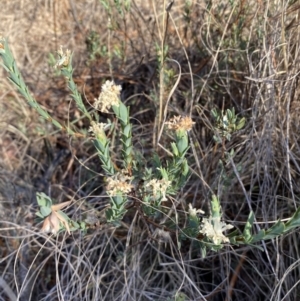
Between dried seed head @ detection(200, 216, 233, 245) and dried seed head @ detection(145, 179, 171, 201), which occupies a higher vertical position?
dried seed head @ detection(145, 179, 171, 201)

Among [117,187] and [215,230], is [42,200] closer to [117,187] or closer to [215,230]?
[117,187]

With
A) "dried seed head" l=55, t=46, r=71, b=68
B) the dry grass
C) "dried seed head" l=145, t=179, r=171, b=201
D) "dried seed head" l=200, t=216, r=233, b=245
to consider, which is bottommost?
the dry grass

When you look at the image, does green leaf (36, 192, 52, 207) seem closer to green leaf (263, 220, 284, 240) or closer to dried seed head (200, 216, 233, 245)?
dried seed head (200, 216, 233, 245)

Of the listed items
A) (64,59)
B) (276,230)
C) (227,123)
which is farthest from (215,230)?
(64,59)

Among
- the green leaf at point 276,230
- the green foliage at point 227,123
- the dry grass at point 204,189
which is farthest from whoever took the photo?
the dry grass at point 204,189

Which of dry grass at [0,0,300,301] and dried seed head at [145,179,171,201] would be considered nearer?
dried seed head at [145,179,171,201]

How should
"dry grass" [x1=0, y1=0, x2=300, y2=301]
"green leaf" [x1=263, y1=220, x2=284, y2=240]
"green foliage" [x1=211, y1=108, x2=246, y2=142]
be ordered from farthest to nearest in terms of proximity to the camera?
"dry grass" [x1=0, y1=0, x2=300, y2=301] → "green foliage" [x1=211, y1=108, x2=246, y2=142] → "green leaf" [x1=263, y1=220, x2=284, y2=240]

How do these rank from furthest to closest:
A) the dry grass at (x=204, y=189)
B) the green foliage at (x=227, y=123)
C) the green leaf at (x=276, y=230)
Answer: the dry grass at (x=204, y=189), the green foliage at (x=227, y=123), the green leaf at (x=276, y=230)

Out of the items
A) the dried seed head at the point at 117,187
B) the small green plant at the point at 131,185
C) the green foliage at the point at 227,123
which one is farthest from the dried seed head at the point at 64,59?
the green foliage at the point at 227,123

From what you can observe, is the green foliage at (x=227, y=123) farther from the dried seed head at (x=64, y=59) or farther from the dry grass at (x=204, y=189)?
the dried seed head at (x=64, y=59)

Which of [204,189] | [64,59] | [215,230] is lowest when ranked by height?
[204,189]

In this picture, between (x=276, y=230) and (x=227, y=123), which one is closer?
(x=276, y=230)

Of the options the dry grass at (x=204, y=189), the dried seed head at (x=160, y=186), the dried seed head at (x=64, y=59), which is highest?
the dried seed head at (x=64, y=59)

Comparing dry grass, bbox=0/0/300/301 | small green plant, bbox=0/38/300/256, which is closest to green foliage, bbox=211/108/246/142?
small green plant, bbox=0/38/300/256
